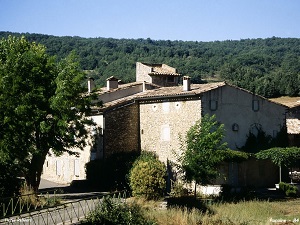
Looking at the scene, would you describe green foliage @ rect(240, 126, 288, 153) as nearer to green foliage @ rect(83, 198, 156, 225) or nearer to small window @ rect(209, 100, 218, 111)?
small window @ rect(209, 100, 218, 111)

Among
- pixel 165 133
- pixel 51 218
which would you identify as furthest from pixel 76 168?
pixel 51 218

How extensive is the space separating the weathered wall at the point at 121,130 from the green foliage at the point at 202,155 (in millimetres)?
5249

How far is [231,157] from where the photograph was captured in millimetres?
26750

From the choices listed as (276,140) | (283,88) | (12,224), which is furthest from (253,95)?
(283,88)

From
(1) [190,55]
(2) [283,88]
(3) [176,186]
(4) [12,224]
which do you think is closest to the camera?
(4) [12,224]

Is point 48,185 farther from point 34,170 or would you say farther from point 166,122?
point 166,122

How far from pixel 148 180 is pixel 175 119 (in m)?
6.40

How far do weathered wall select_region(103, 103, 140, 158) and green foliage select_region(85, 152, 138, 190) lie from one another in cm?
112

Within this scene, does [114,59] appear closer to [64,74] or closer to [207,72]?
[207,72]

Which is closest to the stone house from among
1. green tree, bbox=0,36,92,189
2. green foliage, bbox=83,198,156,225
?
green tree, bbox=0,36,92,189

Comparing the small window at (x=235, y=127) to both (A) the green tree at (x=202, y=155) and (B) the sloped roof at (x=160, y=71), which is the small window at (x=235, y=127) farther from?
(B) the sloped roof at (x=160, y=71)

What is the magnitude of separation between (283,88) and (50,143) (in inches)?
2396

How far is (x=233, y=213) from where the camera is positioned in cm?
2147

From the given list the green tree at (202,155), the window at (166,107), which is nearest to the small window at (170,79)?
the window at (166,107)
